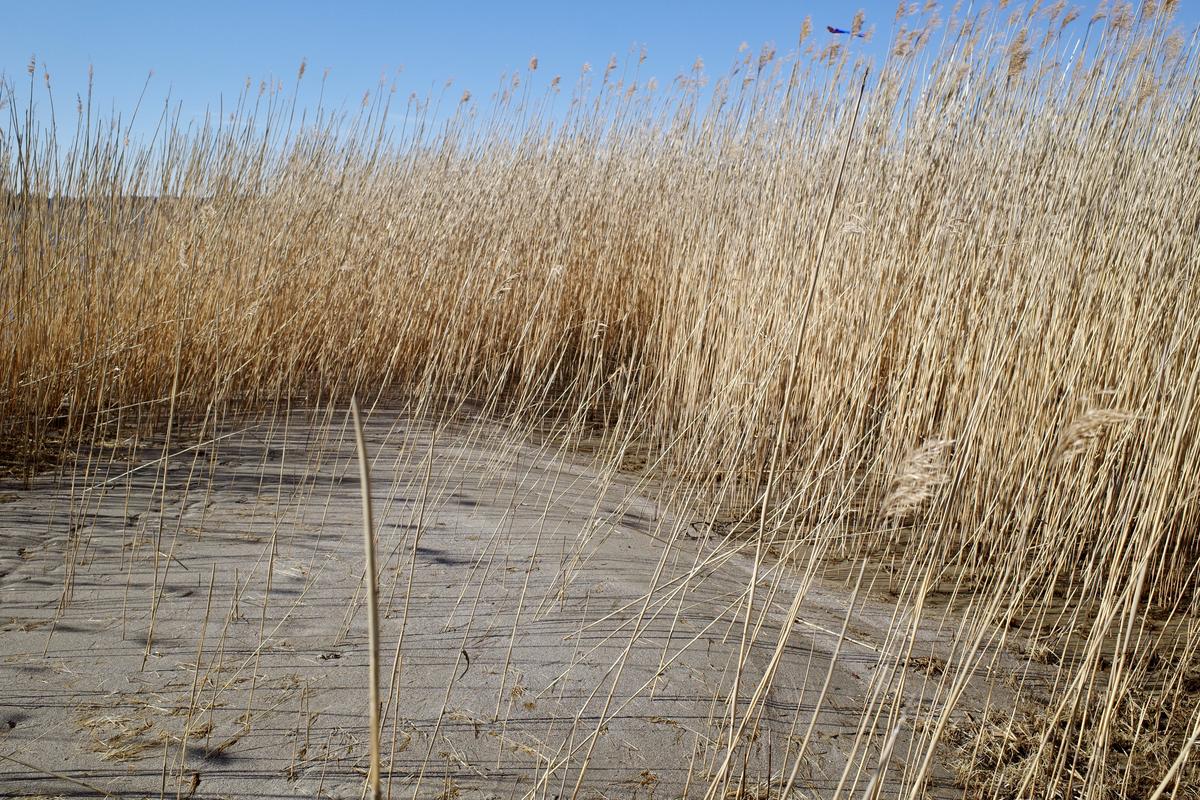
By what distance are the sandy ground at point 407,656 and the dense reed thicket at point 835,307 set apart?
0.32m

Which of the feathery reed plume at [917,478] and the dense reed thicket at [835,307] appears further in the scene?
the dense reed thicket at [835,307]

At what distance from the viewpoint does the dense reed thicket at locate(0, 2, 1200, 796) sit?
2334 millimetres

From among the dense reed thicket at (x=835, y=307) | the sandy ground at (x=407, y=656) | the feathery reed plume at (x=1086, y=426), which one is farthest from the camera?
the dense reed thicket at (x=835, y=307)

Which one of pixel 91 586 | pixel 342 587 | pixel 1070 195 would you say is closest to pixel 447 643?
pixel 342 587

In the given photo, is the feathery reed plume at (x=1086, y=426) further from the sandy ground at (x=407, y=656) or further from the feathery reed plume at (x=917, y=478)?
the sandy ground at (x=407, y=656)

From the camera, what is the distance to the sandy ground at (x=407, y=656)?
142 cm

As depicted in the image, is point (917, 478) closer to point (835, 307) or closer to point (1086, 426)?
point (1086, 426)

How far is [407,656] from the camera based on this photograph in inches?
70.5

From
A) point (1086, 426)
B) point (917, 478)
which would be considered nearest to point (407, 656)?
point (917, 478)

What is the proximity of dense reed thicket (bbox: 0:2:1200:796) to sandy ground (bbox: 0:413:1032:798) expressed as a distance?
1.04 ft

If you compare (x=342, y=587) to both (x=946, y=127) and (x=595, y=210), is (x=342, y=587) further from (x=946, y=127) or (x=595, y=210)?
(x=595, y=210)

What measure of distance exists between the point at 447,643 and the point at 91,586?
898 millimetres

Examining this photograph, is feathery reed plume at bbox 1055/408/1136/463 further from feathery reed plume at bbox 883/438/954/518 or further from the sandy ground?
the sandy ground

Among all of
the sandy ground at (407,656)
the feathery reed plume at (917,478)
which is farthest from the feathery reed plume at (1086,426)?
the sandy ground at (407,656)
